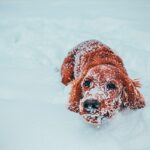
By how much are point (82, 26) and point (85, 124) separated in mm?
3642

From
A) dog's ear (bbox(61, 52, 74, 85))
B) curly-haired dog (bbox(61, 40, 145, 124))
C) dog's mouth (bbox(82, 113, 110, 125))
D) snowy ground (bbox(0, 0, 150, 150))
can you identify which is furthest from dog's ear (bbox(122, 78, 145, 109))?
dog's ear (bbox(61, 52, 74, 85))

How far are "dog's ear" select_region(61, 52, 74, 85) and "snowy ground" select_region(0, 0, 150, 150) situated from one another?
0.11m

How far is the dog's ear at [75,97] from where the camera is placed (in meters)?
3.58

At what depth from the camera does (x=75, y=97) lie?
3.70 meters

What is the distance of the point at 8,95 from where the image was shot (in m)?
3.89

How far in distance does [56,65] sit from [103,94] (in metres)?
1.94

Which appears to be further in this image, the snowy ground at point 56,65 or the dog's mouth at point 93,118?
the dog's mouth at point 93,118

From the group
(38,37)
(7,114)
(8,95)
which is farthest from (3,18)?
(7,114)

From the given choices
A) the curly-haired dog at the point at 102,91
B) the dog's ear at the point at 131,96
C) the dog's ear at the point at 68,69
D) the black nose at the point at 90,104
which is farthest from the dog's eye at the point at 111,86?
the dog's ear at the point at 68,69

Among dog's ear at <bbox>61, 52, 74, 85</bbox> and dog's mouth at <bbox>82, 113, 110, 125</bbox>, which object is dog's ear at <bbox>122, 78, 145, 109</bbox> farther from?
dog's ear at <bbox>61, 52, 74, 85</bbox>

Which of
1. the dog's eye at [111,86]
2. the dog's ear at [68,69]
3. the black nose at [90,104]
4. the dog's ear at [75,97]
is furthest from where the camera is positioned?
the dog's ear at [68,69]

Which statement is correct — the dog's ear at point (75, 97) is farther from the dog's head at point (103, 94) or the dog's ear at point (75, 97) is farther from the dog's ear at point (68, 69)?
the dog's ear at point (68, 69)

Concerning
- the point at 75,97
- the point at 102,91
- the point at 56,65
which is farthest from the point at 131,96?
the point at 56,65

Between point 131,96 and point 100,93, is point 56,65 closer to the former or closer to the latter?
point 131,96
